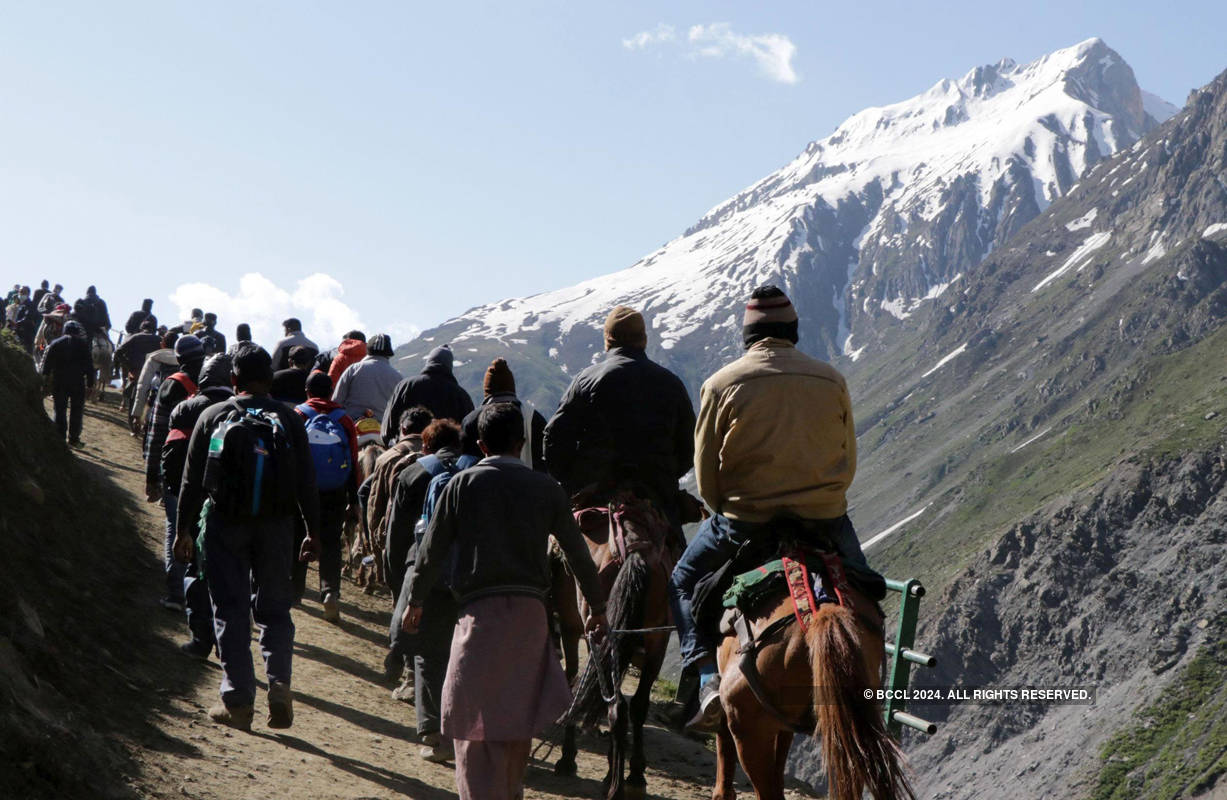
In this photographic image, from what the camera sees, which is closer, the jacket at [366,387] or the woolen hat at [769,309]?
the woolen hat at [769,309]

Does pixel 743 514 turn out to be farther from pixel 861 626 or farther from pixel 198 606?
pixel 198 606

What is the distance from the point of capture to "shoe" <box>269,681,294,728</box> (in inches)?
358

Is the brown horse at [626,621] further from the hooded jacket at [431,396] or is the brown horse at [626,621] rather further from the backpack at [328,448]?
the hooded jacket at [431,396]

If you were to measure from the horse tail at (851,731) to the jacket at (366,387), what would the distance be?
32.3ft

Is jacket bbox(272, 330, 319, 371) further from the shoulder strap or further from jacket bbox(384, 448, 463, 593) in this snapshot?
jacket bbox(384, 448, 463, 593)

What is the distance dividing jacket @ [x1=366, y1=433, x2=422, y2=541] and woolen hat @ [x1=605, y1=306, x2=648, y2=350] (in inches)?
94.7

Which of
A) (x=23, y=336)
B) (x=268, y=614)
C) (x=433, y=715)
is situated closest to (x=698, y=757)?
(x=433, y=715)

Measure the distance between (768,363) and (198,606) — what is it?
521 centimetres

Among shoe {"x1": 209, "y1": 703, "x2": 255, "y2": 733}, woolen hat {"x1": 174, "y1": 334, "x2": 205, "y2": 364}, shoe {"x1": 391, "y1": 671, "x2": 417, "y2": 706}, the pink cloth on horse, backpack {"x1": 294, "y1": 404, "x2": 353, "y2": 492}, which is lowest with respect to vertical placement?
shoe {"x1": 391, "y1": 671, "x2": 417, "y2": 706}

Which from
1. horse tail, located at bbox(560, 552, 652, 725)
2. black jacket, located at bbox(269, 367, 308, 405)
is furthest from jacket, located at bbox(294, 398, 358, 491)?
horse tail, located at bbox(560, 552, 652, 725)

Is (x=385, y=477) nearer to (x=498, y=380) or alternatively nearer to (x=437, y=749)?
(x=498, y=380)

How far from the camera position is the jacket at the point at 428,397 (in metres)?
13.5

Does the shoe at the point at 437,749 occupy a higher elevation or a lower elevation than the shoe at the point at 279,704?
lower

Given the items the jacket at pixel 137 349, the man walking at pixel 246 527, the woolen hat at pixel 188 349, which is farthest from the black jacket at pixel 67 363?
the man walking at pixel 246 527
